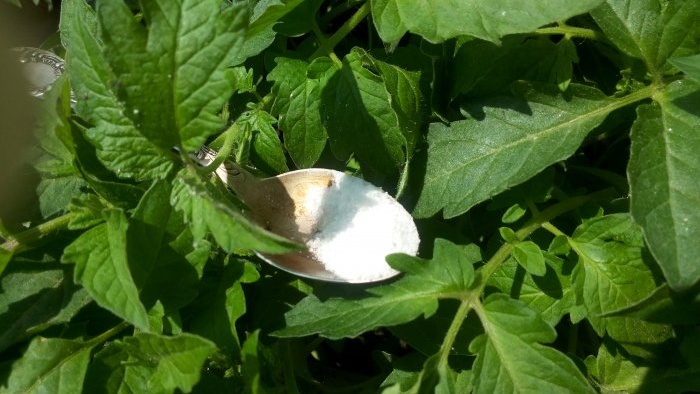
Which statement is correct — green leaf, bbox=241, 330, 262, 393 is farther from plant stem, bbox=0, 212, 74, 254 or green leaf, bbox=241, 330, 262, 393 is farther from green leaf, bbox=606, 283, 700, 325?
green leaf, bbox=606, 283, 700, 325

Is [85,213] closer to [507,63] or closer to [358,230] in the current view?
[358,230]

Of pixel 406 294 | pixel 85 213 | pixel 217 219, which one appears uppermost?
pixel 217 219

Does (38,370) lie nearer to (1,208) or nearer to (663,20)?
(1,208)

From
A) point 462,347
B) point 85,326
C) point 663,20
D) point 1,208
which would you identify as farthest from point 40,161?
point 663,20

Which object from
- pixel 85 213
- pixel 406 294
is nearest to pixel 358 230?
pixel 406 294

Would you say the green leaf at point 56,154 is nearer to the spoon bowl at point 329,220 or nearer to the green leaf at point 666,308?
the spoon bowl at point 329,220

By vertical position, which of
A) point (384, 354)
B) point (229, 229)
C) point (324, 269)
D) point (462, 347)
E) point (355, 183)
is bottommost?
point (384, 354)
